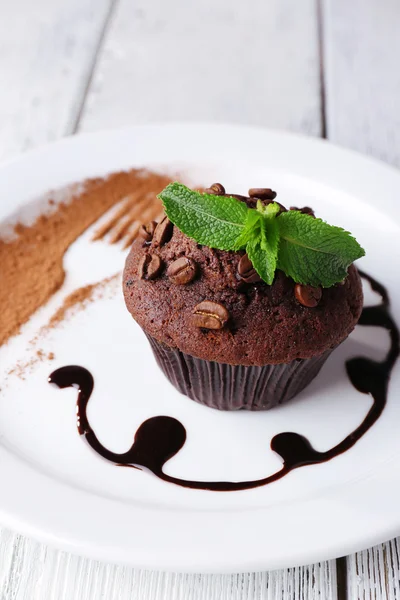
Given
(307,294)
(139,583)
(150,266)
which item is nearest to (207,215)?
(150,266)

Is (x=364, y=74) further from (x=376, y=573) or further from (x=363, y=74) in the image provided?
(x=376, y=573)

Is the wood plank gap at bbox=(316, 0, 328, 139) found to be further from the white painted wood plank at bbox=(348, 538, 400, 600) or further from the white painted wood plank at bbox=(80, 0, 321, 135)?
the white painted wood plank at bbox=(348, 538, 400, 600)

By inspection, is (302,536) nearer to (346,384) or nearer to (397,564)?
(397,564)

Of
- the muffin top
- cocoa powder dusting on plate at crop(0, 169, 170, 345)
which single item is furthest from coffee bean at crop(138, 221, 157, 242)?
cocoa powder dusting on plate at crop(0, 169, 170, 345)

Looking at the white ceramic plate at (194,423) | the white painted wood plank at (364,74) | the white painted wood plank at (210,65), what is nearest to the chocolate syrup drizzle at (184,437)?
the white ceramic plate at (194,423)

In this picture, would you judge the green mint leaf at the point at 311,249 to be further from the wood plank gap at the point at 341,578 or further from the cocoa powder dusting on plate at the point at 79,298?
the cocoa powder dusting on plate at the point at 79,298
